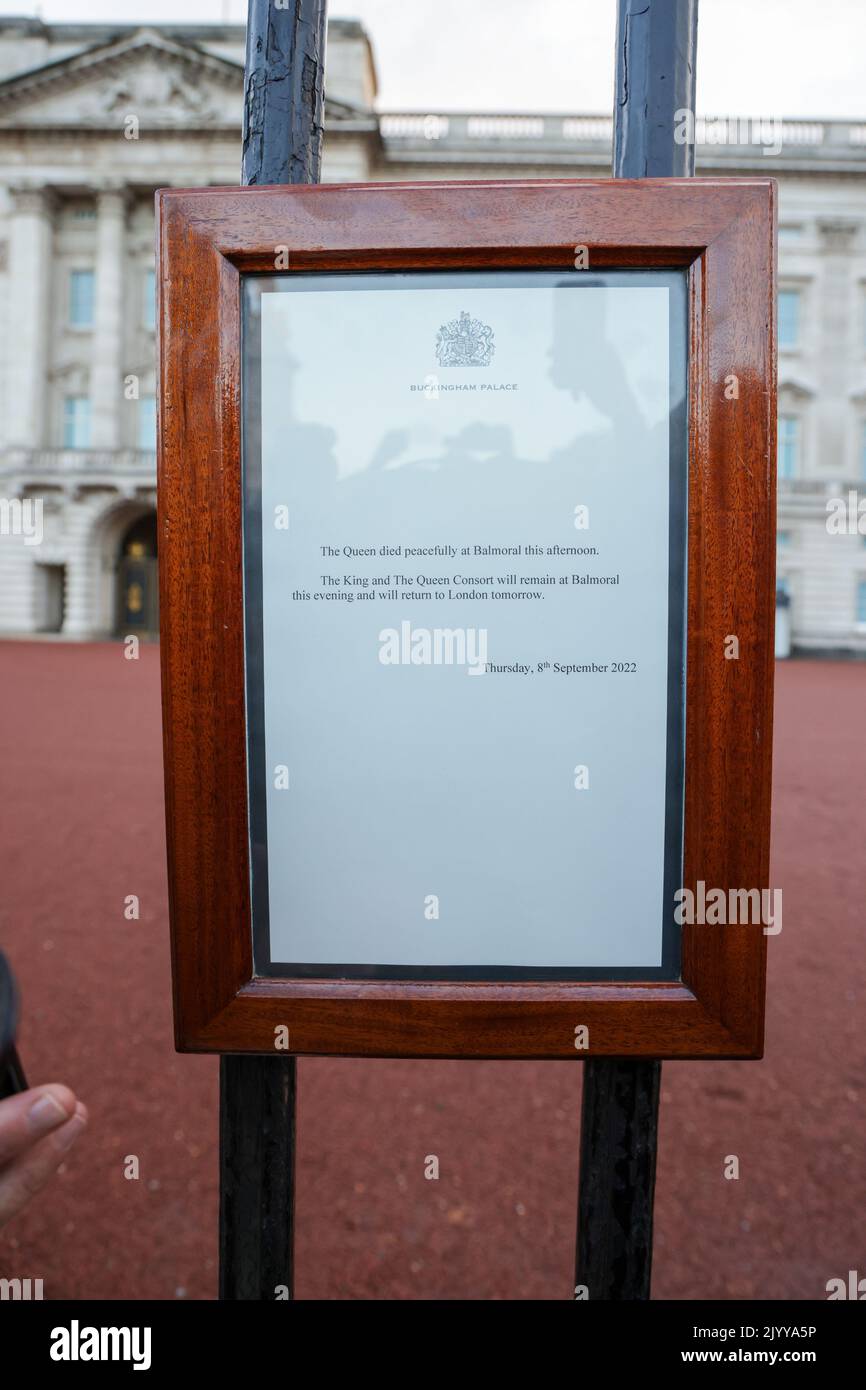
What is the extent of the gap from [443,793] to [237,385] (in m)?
0.47

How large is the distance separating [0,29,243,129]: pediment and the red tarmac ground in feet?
83.9

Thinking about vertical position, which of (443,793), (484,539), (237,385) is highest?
(237,385)

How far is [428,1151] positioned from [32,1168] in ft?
5.75

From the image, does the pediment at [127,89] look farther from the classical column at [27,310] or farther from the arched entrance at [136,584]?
the arched entrance at [136,584]

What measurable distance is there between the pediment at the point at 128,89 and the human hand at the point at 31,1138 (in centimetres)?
2696

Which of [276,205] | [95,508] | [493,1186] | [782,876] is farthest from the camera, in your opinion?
[95,508]

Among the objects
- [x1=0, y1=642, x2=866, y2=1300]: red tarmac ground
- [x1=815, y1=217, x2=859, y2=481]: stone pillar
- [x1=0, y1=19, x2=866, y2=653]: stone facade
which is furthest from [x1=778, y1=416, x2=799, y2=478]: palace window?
[x1=0, y1=642, x2=866, y2=1300]: red tarmac ground

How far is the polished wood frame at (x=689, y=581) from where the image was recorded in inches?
32.0

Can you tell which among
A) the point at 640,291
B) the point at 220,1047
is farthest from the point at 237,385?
the point at 220,1047

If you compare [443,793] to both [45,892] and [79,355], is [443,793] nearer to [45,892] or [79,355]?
[45,892]

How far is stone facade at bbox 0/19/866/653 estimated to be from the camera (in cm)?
2247

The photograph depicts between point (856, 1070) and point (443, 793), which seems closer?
point (443, 793)

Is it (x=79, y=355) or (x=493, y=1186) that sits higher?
(x=79, y=355)

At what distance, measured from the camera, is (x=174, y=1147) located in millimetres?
2178
